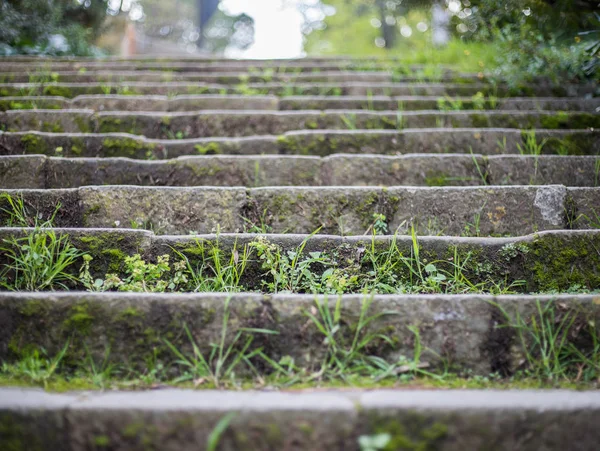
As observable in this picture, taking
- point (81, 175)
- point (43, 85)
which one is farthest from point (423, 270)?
point (43, 85)

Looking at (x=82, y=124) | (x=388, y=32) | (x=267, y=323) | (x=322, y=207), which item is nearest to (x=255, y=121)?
(x=82, y=124)

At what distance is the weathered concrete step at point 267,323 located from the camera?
1.57 meters

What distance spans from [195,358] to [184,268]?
484 mm

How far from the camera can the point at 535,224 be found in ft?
7.41

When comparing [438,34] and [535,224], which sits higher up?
[438,34]

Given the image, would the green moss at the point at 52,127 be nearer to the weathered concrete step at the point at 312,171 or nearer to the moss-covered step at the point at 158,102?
the moss-covered step at the point at 158,102

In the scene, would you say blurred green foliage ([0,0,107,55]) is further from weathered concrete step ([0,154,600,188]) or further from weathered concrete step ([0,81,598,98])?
weathered concrete step ([0,154,600,188])

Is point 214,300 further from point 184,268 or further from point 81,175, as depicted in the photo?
point 81,175

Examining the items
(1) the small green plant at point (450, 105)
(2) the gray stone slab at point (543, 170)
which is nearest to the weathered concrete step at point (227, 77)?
(1) the small green plant at point (450, 105)

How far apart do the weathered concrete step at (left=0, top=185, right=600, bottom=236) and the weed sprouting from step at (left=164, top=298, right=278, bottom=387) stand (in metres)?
0.80

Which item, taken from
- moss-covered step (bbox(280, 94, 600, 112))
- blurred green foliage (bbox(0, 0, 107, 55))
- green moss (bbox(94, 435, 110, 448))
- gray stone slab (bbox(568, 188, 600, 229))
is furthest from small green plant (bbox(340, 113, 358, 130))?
blurred green foliage (bbox(0, 0, 107, 55))

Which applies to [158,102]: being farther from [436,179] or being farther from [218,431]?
[218,431]

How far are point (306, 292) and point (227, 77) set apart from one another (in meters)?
3.50

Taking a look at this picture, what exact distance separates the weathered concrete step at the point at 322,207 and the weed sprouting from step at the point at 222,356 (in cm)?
80
